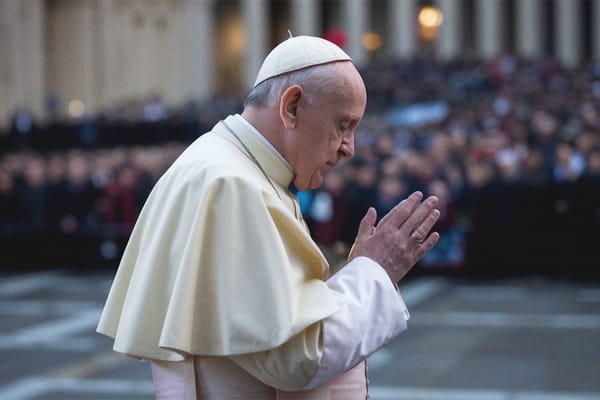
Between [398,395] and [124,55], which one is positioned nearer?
[398,395]

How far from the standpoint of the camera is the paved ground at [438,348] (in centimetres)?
941

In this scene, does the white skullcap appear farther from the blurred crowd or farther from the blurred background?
the blurred crowd

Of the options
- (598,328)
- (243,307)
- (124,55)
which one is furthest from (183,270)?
(124,55)

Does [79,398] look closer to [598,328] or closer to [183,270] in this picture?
[598,328]

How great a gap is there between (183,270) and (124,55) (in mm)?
43912

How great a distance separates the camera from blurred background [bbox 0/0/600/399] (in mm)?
12297

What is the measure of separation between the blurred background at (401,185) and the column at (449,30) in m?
19.1

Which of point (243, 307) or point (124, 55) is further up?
point (243, 307)

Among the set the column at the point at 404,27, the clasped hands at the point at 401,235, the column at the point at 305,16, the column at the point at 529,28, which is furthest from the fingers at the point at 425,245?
the column at the point at 529,28

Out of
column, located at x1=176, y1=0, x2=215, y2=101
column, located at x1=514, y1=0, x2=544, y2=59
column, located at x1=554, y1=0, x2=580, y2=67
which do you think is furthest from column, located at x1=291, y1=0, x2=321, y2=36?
column, located at x1=554, y1=0, x2=580, y2=67

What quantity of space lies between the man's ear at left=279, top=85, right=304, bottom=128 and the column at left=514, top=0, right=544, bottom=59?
6306 cm

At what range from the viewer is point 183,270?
8.66 ft

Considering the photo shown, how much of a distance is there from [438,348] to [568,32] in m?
56.0

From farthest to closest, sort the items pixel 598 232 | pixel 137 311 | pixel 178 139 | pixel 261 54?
pixel 261 54 → pixel 178 139 → pixel 598 232 → pixel 137 311
